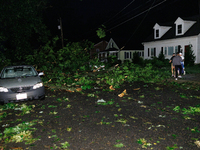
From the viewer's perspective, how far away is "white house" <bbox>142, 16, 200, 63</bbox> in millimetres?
25562

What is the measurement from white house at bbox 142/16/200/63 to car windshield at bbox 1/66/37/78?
75.4 feet

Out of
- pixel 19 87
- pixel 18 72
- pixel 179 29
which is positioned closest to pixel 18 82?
pixel 19 87

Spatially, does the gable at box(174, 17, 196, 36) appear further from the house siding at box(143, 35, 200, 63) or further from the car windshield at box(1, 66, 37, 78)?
the car windshield at box(1, 66, 37, 78)

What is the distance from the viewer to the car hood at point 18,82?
667 centimetres

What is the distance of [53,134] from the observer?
4.29 m

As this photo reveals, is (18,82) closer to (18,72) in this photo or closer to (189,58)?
(18,72)

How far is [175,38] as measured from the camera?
28.2m

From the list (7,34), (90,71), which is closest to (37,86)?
(7,34)

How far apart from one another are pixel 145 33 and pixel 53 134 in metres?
63.1

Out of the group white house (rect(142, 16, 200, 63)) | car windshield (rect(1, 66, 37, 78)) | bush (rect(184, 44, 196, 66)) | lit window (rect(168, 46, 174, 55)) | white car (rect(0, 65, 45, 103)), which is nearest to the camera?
white car (rect(0, 65, 45, 103))

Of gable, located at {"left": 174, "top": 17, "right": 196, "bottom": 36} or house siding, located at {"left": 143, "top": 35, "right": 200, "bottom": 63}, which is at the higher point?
gable, located at {"left": 174, "top": 17, "right": 196, "bottom": 36}

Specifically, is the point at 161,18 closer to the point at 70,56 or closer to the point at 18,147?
→ the point at 70,56

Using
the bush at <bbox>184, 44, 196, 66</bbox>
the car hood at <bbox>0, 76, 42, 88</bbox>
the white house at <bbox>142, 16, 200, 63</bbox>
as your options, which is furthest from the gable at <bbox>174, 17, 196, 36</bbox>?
the car hood at <bbox>0, 76, 42, 88</bbox>

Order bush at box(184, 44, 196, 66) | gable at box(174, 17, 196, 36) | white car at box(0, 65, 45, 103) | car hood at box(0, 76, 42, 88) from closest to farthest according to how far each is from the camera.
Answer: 1. white car at box(0, 65, 45, 103)
2. car hood at box(0, 76, 42, 88)
3. bush at box(184, 44, 196, 66)
4. gable at box(174, 17, 196, 36)
